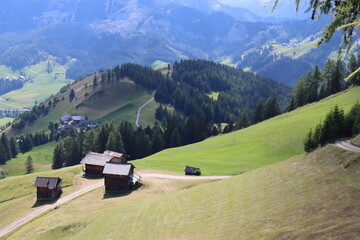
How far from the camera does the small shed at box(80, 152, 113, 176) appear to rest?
279ft

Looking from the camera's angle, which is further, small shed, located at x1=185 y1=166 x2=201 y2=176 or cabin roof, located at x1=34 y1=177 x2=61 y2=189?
cabin roof, located at x1=34 y1=177 x2=61 y2=189

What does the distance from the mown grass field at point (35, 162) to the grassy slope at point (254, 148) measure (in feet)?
284

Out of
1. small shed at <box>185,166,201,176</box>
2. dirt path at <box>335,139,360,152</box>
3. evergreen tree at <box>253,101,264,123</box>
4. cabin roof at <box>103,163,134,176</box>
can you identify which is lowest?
small shed at <box>185,166,201,176</box>

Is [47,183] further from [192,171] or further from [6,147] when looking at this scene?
[6,147]

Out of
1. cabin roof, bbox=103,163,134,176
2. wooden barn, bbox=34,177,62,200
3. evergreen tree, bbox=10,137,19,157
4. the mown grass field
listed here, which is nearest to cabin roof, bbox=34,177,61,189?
wooden barn, bbox=34,177,62,200

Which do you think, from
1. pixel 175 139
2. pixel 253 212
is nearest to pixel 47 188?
pixel 253 212

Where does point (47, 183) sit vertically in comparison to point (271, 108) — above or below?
below

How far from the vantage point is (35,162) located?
174m

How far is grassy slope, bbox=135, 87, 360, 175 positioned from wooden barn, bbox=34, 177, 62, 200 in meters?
21.7

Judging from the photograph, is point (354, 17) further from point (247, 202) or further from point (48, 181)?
point (48, 181)

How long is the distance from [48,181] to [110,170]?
1557 centimetres

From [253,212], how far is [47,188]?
2164 inches

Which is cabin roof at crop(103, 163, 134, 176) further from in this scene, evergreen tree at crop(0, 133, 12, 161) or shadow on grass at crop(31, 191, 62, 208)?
evergreen tree at crop(0, 133, 12, 161)

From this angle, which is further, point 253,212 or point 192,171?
point 192,171
